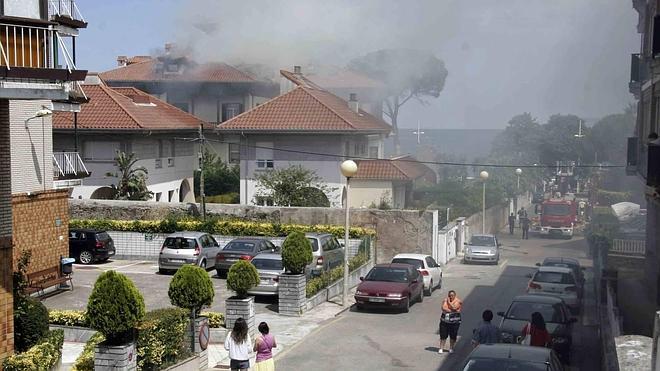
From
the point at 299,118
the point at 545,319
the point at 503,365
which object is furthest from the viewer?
the point at 299,118

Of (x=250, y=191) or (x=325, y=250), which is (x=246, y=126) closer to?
(x=250, y=191)

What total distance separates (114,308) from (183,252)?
1662cm

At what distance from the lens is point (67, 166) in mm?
27625

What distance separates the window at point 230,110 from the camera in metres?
60.7

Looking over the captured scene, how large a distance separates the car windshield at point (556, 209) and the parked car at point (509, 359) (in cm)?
4896

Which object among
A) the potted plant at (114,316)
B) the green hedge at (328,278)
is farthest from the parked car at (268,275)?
the potted plant at (114,316)

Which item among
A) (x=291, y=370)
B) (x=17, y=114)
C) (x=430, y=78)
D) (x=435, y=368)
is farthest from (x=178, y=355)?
(x=430, y=78)

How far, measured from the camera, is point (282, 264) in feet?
82.9

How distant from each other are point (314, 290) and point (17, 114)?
9205mm

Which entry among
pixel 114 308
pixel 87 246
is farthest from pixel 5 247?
pixel 87 246

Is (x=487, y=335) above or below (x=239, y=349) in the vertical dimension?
below

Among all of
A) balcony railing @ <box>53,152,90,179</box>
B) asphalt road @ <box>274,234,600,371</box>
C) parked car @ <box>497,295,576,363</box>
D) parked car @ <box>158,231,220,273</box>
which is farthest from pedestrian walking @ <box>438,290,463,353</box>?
balcony railing @ <box>53,152,90,179</box>

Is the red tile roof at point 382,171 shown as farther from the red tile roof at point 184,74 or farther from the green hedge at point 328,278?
the green hedge at point 328,278

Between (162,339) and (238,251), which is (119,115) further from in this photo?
(162,339)
